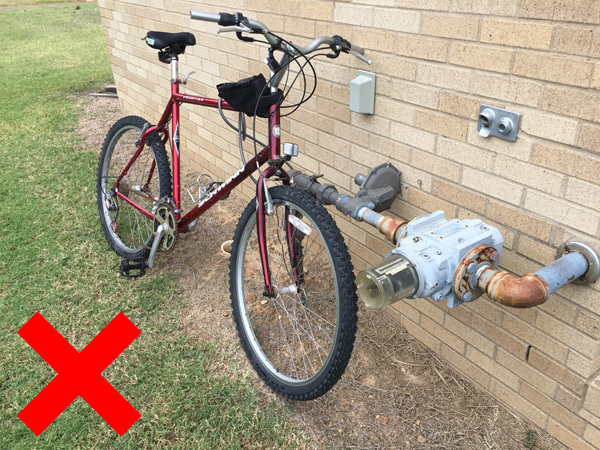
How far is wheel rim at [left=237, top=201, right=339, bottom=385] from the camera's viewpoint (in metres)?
2.39

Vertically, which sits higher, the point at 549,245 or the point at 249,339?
the point at 549,245

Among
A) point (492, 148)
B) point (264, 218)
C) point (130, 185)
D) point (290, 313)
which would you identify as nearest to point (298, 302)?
point (290, 313)

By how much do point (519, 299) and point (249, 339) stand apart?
1303 mm

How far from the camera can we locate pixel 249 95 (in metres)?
2.15

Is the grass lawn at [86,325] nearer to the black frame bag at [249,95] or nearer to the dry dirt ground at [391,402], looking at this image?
the dry dirt ground at [391,402]

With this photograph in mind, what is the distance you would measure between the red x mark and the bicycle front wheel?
0.64m

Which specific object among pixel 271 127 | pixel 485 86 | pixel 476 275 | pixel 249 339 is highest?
pixel 485 86

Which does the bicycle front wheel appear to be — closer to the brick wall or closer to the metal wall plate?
the brick wall

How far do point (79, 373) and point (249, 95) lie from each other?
5.19 ft

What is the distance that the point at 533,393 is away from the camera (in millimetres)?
2057

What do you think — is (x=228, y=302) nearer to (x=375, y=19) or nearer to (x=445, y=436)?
(x=445, y=436)

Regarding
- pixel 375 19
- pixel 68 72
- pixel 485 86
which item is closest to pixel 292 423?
pixel 485 86

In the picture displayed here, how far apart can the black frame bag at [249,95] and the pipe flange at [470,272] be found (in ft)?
3.44

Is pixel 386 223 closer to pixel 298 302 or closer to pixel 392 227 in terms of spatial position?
pixel 392 227
